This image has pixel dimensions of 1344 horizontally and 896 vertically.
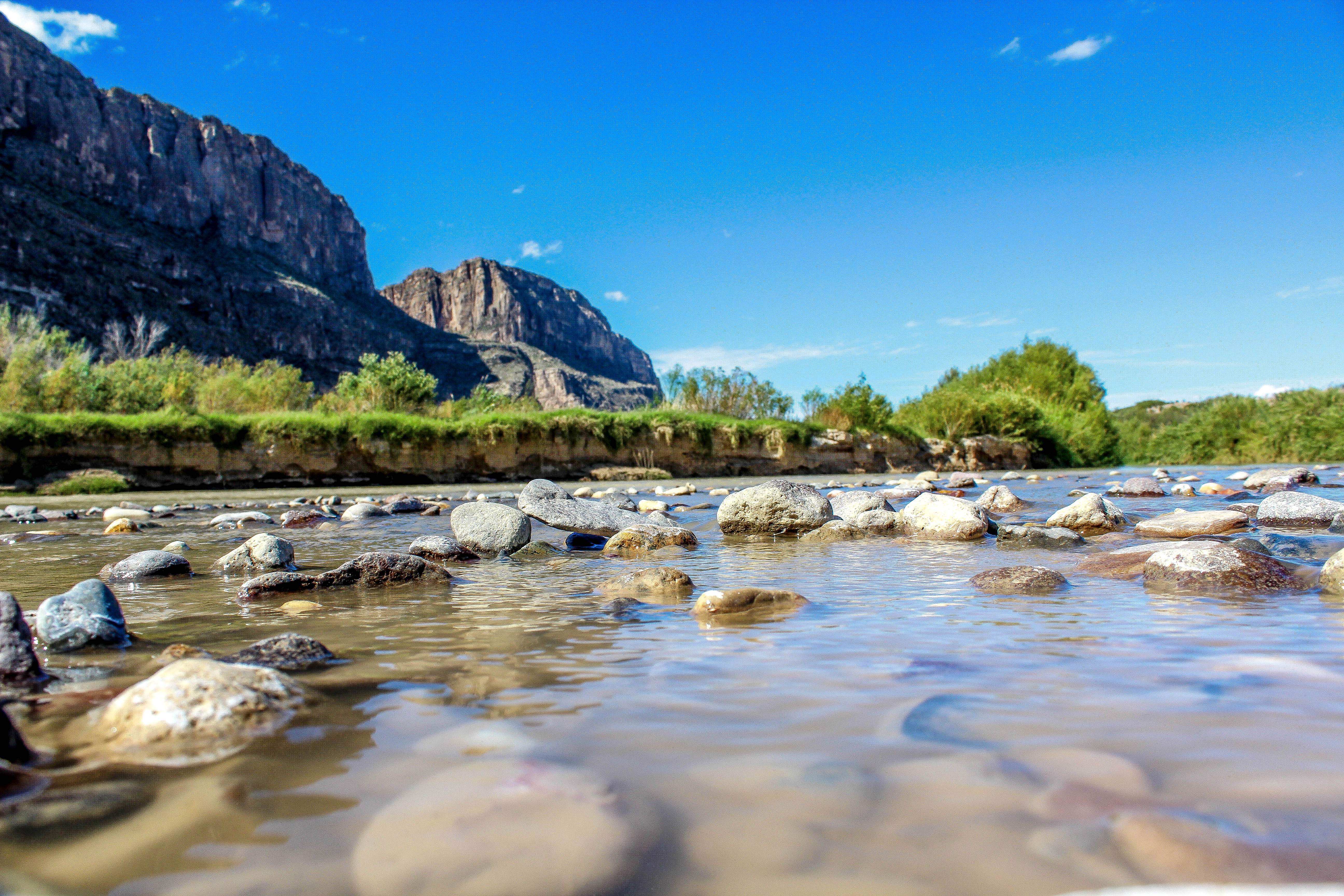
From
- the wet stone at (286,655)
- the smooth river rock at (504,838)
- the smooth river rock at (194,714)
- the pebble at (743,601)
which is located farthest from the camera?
the pebble at (743,601)

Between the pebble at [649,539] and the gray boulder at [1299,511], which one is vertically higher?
the gray boulder at [1299,511]

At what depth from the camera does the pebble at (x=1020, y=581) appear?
3.19m

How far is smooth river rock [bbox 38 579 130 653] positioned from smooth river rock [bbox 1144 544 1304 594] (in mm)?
4405

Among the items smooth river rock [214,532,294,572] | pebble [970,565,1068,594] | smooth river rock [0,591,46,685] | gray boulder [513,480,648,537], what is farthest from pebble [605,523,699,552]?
smooth river rock [0,591,46,685]

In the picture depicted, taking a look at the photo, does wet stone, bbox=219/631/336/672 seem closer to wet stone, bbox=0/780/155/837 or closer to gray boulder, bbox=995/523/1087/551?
wet stone, bbox=0/780/155/837

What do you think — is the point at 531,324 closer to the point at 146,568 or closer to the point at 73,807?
the point at 146,568

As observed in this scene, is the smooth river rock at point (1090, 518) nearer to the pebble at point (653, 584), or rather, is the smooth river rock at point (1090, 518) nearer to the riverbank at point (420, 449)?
the pebble at point (653, 584)

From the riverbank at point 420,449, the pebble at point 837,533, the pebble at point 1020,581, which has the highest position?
the riverbank at point 420,449

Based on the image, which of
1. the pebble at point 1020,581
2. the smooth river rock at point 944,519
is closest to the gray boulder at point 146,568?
the pebble at point 1020,581

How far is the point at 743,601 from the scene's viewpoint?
2971mm

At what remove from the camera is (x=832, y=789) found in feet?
4.06

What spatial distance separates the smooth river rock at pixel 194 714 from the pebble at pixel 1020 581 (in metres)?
2.92

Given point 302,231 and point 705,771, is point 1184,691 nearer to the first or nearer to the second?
point 705,771

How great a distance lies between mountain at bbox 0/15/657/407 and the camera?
56.2 meters
